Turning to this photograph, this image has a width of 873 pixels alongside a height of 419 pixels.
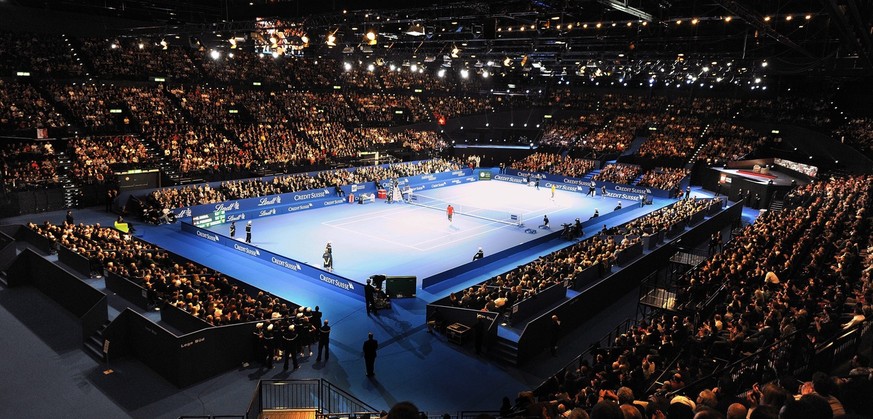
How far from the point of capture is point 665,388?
31.0 feet

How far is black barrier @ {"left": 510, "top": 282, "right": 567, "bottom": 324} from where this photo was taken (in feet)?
58.8

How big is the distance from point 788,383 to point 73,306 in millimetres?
20105

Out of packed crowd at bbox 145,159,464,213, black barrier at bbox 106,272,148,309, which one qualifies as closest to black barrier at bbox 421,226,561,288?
black barrier at bbox 106,272,148,309

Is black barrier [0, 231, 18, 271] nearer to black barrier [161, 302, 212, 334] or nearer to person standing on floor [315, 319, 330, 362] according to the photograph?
black barrier [161, 302, 212, 334]

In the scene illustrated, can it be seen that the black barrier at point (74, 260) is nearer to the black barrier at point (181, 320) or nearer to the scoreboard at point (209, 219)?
the black barrier at point (181, 320)

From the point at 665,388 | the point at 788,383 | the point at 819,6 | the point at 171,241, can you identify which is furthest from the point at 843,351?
the point at 171,241

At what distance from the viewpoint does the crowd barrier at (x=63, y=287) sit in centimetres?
1584

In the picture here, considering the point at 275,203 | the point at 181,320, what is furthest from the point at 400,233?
the point at 181,320

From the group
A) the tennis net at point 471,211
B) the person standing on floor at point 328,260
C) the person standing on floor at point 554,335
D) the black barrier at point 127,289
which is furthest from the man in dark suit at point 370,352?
the tennis net at point 471,211

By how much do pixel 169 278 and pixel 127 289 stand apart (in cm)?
130

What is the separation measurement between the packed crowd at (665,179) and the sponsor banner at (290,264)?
113ft

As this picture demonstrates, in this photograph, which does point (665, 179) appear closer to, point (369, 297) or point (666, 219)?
point (666, 219)

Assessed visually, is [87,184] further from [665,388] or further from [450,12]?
[665,388]

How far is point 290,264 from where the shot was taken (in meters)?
23.7
